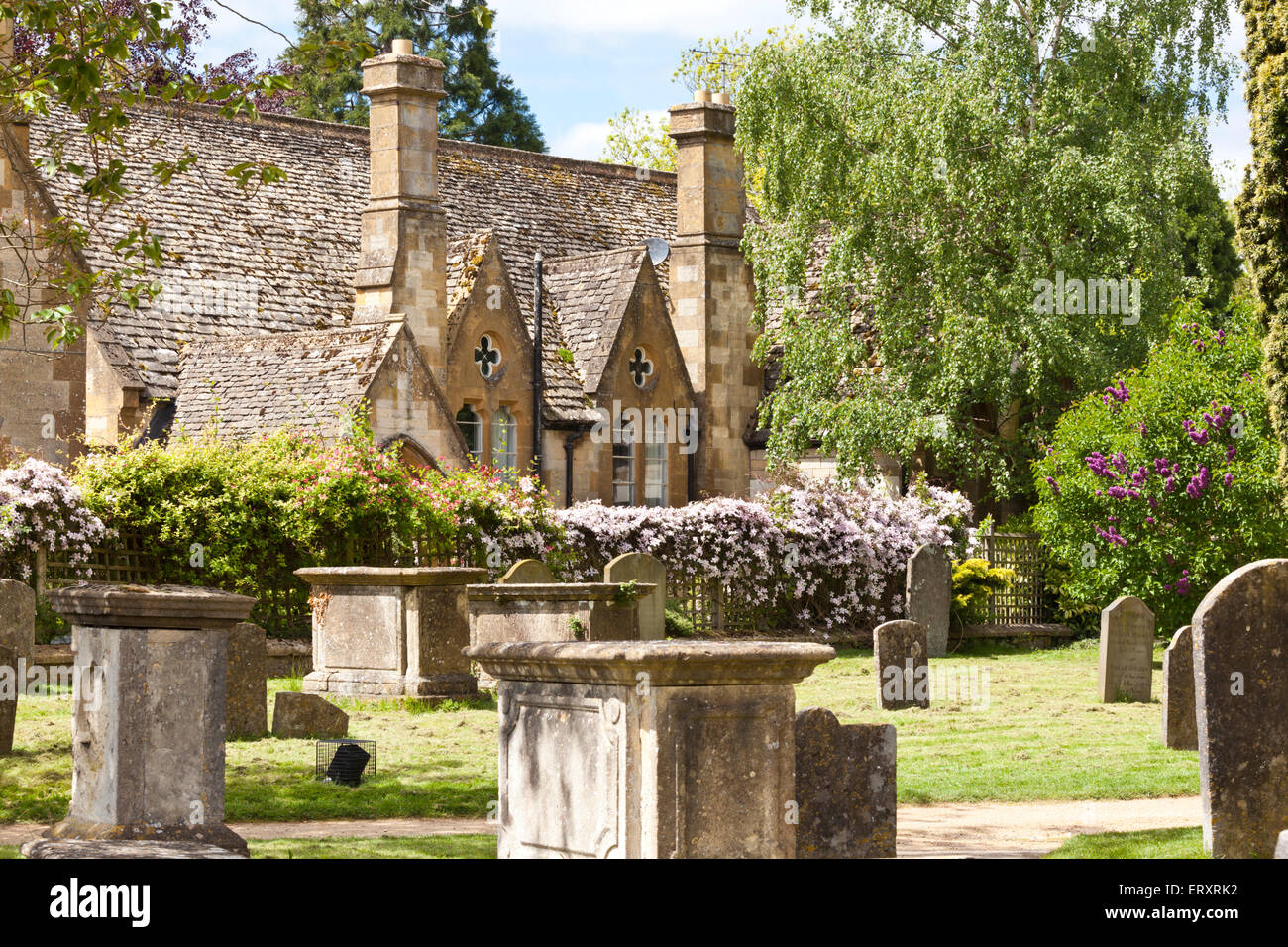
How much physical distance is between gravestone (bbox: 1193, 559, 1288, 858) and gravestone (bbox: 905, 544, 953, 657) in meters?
17.4

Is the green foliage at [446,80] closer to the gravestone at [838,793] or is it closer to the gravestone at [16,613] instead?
the gravestone at [16,613]

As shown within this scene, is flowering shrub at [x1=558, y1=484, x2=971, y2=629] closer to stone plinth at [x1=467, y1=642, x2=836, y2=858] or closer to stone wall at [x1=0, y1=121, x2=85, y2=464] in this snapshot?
stone wall at [x1=0, y1=121, x2=85, y2=464]

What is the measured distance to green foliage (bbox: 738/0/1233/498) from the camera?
1155 inches

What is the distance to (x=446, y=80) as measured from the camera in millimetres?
50750

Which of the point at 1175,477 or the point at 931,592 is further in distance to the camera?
the point at 931,592

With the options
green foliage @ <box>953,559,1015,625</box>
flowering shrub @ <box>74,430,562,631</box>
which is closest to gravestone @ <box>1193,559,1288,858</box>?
flowering shrub @ <box>74,430,562,631</box>

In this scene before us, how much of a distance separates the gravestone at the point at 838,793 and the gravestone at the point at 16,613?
1061 cm

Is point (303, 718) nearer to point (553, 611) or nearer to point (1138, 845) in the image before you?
point (553, 611)

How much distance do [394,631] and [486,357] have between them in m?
12.9

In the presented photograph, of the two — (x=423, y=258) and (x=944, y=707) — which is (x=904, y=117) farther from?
(x=944, y=707)

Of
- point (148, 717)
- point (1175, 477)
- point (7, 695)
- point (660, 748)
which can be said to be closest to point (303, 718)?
point (7, 695)

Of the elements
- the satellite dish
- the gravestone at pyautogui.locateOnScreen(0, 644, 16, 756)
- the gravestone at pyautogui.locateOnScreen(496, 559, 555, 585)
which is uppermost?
the satellite dish

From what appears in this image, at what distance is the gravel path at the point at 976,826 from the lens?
10.5 metres
